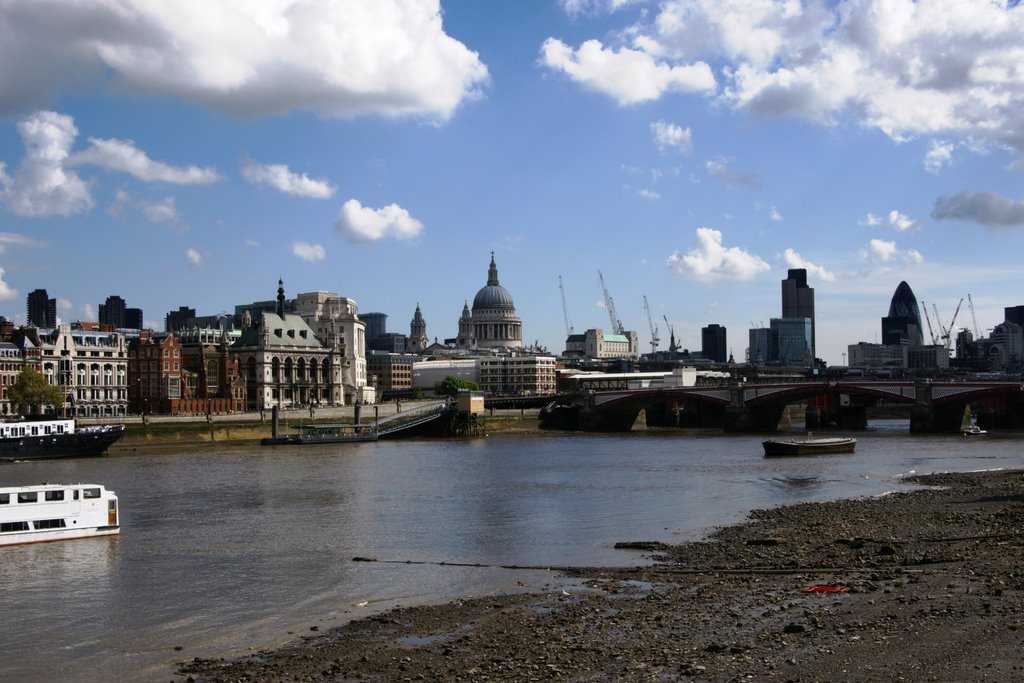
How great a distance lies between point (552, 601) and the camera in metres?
29.5

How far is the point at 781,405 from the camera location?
132 m

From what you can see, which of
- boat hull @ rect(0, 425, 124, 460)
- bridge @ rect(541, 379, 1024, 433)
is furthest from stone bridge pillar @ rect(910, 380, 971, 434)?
boat hull @ rect(0, 425, 124, 460)

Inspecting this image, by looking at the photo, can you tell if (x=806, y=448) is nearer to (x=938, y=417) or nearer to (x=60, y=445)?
(x=938, y=417)

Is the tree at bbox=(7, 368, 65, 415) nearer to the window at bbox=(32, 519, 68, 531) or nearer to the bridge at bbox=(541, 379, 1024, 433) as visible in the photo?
the bridge at bbox=(541, 379, 1024, 433)

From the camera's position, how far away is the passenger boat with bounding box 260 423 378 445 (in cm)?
10925

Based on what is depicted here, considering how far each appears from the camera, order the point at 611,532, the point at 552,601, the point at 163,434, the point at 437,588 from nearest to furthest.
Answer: the point at 552,601 → the point at 437,588 → the point at 611,532 → the point at 163,434

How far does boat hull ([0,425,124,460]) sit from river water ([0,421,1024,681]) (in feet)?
10.3

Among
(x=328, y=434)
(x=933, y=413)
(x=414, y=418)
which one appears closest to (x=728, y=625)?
(x=328, y=434)

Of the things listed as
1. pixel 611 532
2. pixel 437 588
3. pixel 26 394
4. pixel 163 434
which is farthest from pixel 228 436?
pixel 437 588

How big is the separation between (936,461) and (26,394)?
8601cm

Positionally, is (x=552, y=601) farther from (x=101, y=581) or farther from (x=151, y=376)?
(x=151, y=376)

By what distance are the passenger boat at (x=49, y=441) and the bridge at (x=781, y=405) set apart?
63776 millimetres

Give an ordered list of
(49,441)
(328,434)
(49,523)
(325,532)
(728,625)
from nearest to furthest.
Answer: (728,625) → (49,523) → (325,532) → (49,441) → (328,434)

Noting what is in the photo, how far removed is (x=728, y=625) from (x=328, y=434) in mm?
94070
